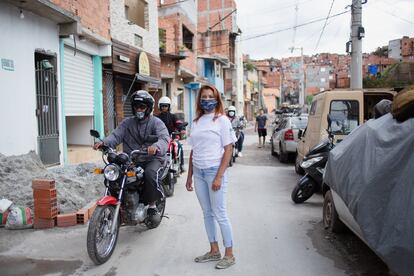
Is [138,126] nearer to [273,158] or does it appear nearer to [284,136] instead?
[284,136]

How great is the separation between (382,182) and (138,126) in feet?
10.2

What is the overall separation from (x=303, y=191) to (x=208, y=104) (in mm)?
3556

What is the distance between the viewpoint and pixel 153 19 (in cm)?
1705

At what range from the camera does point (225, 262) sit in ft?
14.1

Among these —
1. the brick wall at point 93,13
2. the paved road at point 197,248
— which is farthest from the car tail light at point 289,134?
the brick wall at point 93,13

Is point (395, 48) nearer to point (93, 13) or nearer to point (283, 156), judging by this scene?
point (283, 156)

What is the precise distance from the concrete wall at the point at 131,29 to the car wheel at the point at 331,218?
980 cm

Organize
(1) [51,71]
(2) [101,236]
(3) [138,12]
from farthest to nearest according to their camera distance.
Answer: (3) [138,12]
(1) [51,71]
(2) [101,236]

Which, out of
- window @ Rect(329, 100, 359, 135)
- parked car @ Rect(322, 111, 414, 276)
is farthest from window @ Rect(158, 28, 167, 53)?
parked car @ Rect(322, 111, 414, 276)

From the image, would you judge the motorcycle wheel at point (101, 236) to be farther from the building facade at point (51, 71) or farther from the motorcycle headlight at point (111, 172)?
the building facade at point (51, 71)

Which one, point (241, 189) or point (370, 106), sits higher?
point (370, 106)

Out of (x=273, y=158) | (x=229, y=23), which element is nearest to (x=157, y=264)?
(x=273, y=158)

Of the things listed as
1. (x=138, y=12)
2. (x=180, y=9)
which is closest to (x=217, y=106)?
(x=138, y=12)

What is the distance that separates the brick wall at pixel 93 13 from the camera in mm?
10094
